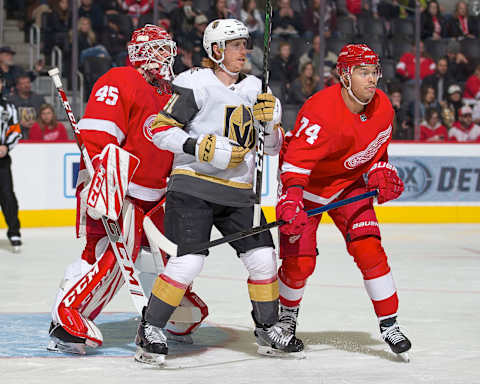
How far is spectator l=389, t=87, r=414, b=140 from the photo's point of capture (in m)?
9.73

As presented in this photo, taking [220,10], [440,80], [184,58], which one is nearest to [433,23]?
[440,80]

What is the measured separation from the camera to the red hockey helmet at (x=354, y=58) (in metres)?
3.80

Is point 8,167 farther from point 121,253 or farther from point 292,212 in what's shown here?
point 292,212

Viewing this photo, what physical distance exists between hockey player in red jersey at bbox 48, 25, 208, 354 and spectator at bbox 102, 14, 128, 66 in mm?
6014

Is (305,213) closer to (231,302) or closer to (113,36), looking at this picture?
(231,302)

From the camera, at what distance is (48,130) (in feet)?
29.3

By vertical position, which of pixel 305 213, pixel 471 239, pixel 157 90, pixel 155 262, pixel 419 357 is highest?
pixel 157 90

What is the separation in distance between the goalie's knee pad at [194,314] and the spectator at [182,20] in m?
6.38

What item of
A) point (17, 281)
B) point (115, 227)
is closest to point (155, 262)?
point (115, 227)

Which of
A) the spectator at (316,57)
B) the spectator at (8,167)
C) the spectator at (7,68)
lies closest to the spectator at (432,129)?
the spectator at (316,57)

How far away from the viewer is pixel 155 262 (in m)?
4.05

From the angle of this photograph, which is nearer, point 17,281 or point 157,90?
point 157,90

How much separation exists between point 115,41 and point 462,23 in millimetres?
4036

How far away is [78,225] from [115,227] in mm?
174
